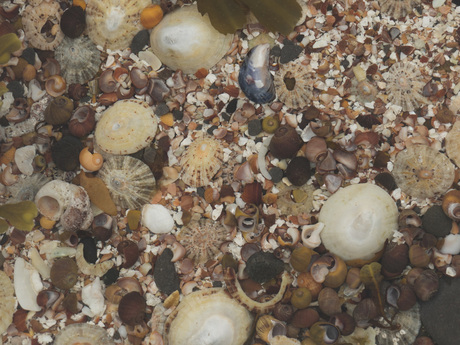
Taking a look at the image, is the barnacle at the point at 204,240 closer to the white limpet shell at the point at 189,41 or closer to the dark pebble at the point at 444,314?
the white limpet shell at the point at 189,41

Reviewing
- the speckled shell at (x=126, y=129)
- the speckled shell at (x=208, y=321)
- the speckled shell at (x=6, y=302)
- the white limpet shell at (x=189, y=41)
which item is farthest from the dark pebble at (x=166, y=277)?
the white limpet shell at (x=189, y=41)

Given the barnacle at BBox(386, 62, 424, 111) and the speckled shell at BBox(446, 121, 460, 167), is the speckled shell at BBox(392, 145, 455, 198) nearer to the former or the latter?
the speckled shell at BBox(446, 121, 460, 167)

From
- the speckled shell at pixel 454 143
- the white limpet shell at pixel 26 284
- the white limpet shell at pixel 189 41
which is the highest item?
the white limpet shell at pixel 189 41

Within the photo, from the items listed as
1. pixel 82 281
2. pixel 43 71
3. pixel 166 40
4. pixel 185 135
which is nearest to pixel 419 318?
pixel 185 135

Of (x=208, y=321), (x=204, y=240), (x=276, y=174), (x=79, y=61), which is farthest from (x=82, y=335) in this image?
(x=79, y=61)

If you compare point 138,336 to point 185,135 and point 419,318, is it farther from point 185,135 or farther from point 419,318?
point 419,318

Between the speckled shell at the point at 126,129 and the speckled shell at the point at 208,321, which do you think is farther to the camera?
the speckled shell at the point at 126,129

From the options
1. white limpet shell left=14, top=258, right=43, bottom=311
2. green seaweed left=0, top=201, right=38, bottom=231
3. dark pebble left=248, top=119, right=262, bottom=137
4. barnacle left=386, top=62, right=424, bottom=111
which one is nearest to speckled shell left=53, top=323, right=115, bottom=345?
white limpet shell left=14, top=258, right=43, bottom=311
